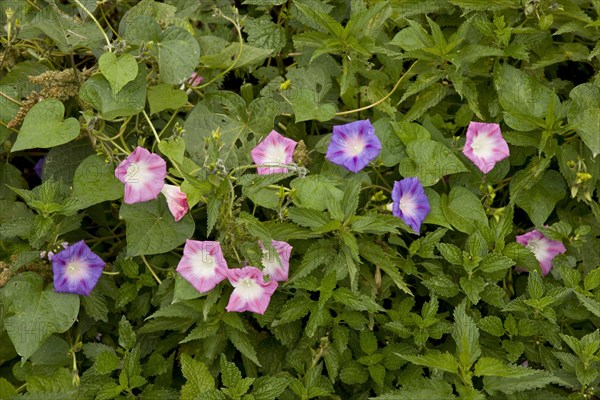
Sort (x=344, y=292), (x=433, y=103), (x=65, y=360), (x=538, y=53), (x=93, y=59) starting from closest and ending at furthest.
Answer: (x=344, y=292) → (x=65, y=360) → (x=433, y=103) → (x=538, y=53) → (x=93, y=59)

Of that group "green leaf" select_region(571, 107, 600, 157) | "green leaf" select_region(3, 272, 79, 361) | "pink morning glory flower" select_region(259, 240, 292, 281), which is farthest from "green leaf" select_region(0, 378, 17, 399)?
"green leaf" select_region(571, 107, 600, 157)

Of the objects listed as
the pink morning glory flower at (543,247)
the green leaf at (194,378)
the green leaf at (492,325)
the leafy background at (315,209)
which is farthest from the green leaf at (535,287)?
the green leaf at (194,378)

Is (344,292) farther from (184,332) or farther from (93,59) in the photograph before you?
(93,59)

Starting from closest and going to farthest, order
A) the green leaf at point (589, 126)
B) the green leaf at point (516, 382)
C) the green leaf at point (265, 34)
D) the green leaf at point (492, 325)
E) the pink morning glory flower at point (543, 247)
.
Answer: the green leaf at point (516, 382) → the green leaf at point (492, 325) → the green leaf at point (589, 126) → the pink morning glory flower at point (543, 247) → the green leaf at point (265, 34)

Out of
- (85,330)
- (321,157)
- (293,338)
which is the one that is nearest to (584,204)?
(321,157)

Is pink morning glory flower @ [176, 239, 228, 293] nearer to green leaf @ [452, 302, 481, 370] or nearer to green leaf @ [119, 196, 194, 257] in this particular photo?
green leaf @ [119, 196, 194, 257]

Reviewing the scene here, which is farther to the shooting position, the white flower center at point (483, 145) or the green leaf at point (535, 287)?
the white flower center at point (483, 145)

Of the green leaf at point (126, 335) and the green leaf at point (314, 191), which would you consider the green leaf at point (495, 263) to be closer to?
the green leaf at point (314, 191)

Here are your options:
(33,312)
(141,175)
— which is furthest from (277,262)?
(33,312)

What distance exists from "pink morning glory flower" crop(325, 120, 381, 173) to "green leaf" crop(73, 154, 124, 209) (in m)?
0.60

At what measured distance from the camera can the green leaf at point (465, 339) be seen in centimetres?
194

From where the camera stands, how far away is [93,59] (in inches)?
106

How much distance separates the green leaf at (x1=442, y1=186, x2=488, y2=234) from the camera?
7.37ft

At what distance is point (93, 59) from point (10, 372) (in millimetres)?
1068
